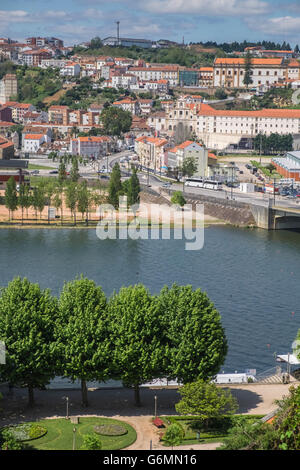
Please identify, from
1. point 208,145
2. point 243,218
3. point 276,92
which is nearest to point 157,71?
point 276,92

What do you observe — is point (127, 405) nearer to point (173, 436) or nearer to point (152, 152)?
point (173, 436)

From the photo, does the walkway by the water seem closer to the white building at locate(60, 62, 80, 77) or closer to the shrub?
the shrub

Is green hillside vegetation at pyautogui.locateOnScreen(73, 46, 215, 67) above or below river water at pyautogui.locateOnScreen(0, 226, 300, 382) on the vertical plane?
above

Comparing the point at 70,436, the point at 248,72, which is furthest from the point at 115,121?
the point at 70,436

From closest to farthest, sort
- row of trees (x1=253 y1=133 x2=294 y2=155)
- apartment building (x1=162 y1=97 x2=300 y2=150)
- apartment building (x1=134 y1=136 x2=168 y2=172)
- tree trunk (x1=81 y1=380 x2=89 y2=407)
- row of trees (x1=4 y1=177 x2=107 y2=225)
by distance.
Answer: tree trunk (x1=81 y1=380 x2=89 y2=407), row of trees (x1=4 y1=177 x2=107 y2=225), apartment building (x1=134 y1=136 x2=168 y2=172), row of trees (x1=253 y1=133 x2=294 y2=155), apartment building (x1=162 y1=97 x2=300 y2=150)

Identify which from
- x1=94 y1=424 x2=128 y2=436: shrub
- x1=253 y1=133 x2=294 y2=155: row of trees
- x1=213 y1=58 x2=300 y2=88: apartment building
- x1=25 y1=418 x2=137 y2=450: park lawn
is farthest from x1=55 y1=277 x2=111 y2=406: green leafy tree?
x1=213 y1=58 x2=300 y2=88: apartment building

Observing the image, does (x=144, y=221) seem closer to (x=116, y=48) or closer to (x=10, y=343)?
(x=10, y=343)

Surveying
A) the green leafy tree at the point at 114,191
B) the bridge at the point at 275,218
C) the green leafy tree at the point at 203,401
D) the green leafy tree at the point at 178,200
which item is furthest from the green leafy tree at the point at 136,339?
the green leafy tree at the point at 178,200

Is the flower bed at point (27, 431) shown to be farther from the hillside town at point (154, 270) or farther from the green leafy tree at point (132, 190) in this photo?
the green leafy tree at point (132, 190)
